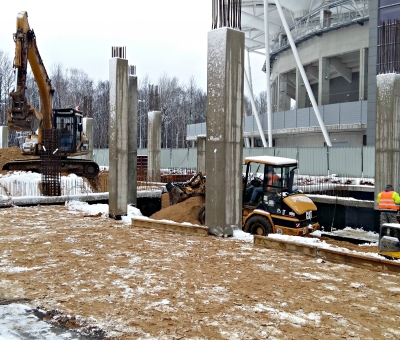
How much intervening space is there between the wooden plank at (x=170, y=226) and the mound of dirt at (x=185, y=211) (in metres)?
2.26

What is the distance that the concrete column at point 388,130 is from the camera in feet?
49.9

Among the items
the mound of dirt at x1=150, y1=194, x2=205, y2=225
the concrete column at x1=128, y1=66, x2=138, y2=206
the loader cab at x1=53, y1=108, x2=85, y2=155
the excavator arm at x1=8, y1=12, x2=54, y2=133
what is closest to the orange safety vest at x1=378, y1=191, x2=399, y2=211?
the mound of dirt at x1=150, y1=194, x2=205, y2=225

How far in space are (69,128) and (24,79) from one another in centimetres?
539

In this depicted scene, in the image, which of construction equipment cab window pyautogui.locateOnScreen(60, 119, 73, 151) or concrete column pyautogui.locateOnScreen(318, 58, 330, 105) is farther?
concrete column pyautogui.locateOnScreen(318, 58, 330, 105)

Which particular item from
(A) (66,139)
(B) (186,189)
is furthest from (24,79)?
(B) (186,189)

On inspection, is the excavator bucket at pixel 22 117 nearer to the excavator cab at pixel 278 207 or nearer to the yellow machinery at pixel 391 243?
the excavator cab at pixel 278 207

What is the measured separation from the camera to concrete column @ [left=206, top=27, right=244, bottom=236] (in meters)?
10.4

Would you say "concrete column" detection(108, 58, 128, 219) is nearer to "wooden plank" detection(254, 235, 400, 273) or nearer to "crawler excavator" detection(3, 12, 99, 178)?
"wooden plank" detection(254, 235, 400, 273)

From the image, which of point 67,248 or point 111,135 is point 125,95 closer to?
point 111,135

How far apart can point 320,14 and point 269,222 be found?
2698cm

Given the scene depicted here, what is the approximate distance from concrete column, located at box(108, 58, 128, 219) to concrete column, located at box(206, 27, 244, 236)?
12.5 ft

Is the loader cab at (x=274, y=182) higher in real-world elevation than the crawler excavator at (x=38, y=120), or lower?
lower

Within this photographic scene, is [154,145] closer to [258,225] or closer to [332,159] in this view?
[332,159]

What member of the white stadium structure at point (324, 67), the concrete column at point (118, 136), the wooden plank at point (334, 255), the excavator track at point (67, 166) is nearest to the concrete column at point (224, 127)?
the wooden plank at point (334, 255)
